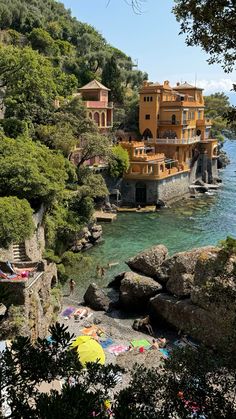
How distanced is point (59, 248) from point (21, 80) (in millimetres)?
14767

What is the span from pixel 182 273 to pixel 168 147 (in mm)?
33911

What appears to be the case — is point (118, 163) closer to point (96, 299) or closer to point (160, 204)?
→ point (160, 204)

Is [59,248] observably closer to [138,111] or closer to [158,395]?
[158,395]

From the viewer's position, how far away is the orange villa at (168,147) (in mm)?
45156

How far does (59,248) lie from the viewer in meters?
27.7

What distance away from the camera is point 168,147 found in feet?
173

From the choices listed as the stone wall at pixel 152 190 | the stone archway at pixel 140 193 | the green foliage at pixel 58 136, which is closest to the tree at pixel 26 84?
the green foliage at pixel 58 136

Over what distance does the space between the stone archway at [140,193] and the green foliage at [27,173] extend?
18414 mm

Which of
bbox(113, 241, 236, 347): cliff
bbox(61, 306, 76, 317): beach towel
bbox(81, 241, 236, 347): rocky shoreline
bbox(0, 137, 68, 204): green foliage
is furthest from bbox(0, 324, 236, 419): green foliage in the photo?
bbox(0, 137, 68, 204): green foliage

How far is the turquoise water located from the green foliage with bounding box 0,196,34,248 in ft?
16.5

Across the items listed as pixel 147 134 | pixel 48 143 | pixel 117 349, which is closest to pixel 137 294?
pixel 117 349

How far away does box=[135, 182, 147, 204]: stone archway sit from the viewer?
45.1 meters

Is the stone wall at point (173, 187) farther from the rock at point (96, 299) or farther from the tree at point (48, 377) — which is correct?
the tree at point (48, 377)

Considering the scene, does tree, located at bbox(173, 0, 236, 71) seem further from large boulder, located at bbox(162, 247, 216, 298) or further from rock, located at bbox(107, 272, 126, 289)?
rock, located at bbox(107, 272, 126, 289)
